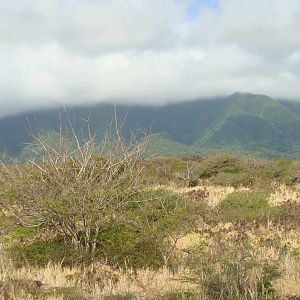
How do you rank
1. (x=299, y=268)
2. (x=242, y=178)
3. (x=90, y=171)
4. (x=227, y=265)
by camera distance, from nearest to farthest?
(x=227, y=265), (x=299, y=268), (x=90, y=171), (x=242, y=178)

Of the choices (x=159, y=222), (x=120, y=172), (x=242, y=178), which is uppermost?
(x=120, y=172)

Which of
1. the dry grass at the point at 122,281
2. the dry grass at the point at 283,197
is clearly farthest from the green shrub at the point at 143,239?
the dry grass at the point at 283,197

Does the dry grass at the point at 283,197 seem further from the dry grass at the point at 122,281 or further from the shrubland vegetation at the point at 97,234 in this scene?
the dry grass at the point at 122,281

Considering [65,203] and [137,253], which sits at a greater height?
[65,203]

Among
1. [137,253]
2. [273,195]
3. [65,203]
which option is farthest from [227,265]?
[273,195]

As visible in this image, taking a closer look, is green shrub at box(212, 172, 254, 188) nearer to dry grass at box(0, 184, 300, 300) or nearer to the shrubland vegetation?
the shrubland vegetation

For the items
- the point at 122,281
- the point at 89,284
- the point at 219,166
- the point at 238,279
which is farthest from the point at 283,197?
the point at 219,166

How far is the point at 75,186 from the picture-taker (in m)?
10.2

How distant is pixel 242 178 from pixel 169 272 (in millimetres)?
20056

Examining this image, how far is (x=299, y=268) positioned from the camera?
8.31 m

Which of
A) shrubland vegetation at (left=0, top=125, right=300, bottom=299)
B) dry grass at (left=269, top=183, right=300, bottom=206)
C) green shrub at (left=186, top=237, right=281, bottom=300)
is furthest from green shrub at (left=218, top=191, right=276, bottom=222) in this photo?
green shrub at (left=186, top=237, right=281, bottom=300)

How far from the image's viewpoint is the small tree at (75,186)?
33.2 feet

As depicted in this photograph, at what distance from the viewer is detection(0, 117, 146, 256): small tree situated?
10125mm

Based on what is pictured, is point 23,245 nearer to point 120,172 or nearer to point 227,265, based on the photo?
point 120,172
